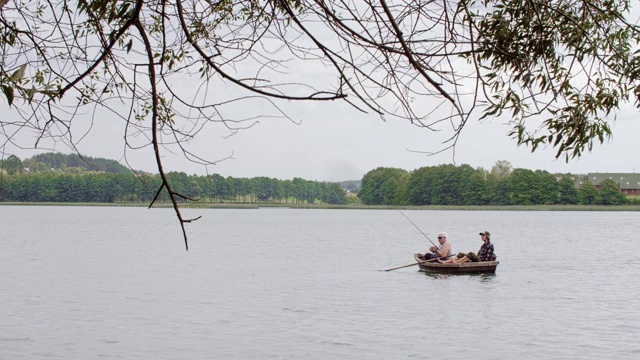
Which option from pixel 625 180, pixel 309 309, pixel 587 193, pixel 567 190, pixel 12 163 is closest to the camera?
pixel 12 163

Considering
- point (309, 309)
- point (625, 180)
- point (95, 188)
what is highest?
point (625, 180)

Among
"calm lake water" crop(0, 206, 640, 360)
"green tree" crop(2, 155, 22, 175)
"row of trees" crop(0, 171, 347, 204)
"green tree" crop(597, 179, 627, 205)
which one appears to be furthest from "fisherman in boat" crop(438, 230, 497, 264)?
"green tree" crop(597, 179, 627, 205)

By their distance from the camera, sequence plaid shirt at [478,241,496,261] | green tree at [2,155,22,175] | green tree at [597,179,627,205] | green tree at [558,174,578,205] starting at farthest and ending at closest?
green tree at [597,179,627,205]
green tree at [558,174,578,205]
plaid shirt at [478,241,496,261]
green tree at [2,155,22,175]

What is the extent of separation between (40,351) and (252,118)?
533 inches

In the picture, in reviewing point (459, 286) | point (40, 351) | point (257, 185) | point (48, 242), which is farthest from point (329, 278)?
point (257, 185)

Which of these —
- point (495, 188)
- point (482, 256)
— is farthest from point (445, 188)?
point (482, 256)

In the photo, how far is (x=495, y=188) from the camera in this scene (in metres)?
146

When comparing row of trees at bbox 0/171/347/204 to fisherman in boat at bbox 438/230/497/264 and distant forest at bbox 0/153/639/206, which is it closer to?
distant forest at bbox 0/153/639/206

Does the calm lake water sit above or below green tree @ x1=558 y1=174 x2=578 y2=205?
below

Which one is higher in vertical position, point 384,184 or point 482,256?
point 384,184

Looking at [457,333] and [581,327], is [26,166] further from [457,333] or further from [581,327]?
[581,327]

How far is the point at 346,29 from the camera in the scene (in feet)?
16.0

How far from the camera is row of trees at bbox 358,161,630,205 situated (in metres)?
141

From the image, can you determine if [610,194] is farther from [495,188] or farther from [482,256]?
[482,256]
